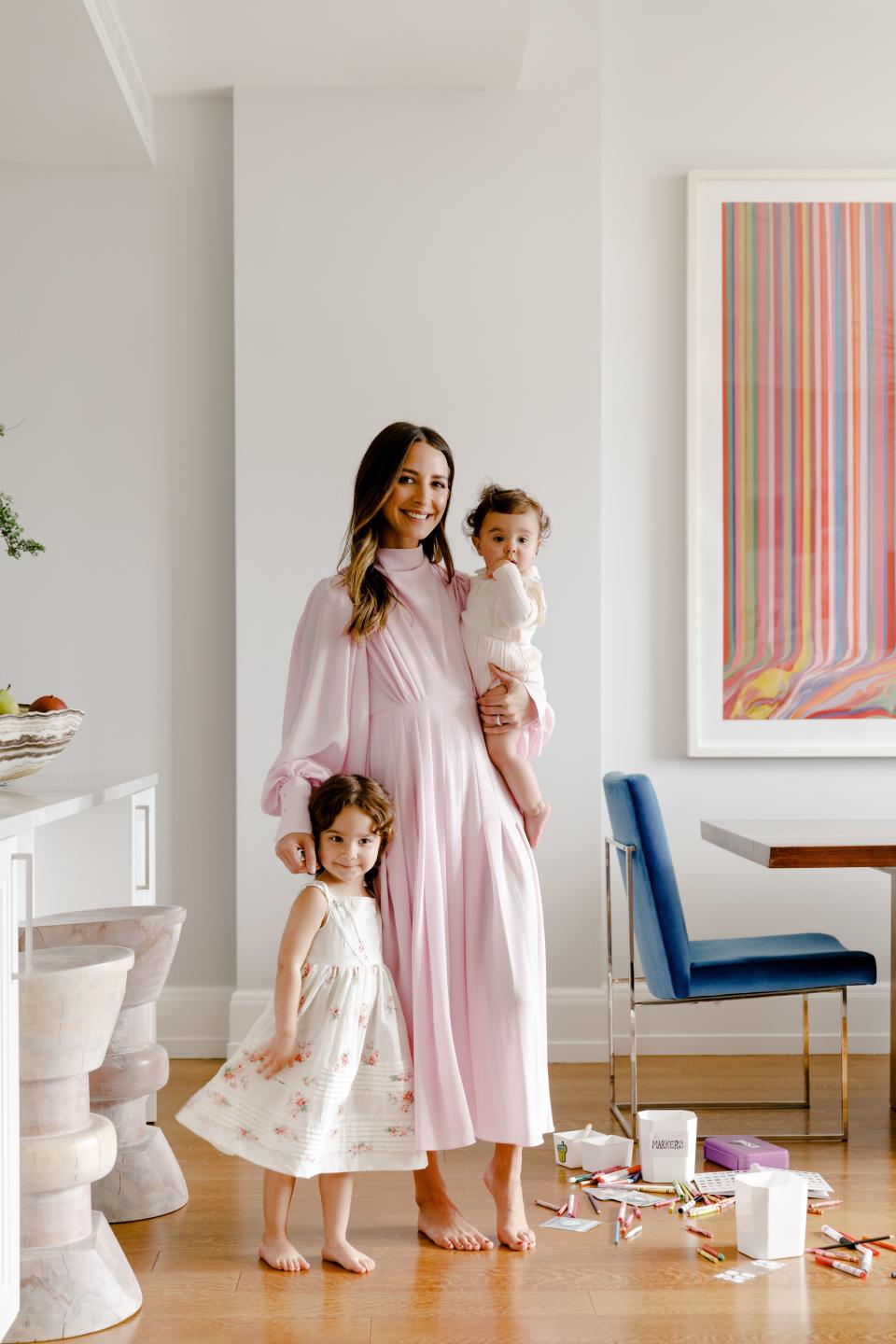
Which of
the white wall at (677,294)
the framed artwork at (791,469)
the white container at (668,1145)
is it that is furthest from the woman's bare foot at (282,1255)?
the framed artwork at (791,469)

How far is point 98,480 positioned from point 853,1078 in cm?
274

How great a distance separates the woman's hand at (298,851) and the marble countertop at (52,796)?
13.2 inches

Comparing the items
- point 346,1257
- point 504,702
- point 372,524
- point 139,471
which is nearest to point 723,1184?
point 346,1257

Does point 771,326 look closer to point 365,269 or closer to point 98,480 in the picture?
point 365,269

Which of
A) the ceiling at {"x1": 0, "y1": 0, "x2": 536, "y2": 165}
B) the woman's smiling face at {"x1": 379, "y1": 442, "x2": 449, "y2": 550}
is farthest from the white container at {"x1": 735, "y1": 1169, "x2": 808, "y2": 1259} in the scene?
the ceiling at {"x1": 0, "y1": 0, "x2": 536, "y2": 165}

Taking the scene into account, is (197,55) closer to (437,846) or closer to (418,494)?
(418,494)

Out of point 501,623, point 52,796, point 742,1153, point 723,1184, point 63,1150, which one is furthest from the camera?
point 742,1153

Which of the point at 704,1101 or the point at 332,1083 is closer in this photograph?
the point at 332,1083

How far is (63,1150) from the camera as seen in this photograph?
1995 millimetres

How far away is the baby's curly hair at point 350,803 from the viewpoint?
2295 millimetres

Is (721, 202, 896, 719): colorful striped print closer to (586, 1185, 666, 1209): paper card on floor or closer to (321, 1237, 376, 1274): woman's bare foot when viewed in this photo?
(586, 1185, 666, 1209): paper card on floor

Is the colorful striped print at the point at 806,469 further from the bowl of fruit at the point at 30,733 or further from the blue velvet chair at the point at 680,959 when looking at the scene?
the bowl of fruit at the point at 30,733

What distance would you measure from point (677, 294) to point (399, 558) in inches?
75.3

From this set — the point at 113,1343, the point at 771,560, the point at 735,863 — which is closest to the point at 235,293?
the point at 771,560
